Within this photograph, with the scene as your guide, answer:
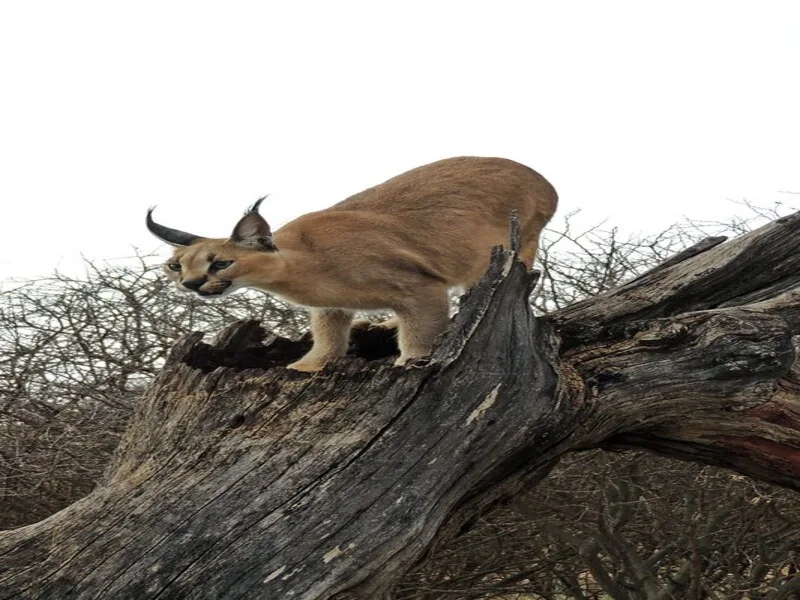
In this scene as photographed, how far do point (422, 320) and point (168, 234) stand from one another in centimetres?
144

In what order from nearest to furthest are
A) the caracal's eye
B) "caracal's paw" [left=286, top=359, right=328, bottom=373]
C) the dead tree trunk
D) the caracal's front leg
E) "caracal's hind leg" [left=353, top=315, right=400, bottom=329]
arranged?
the dead tree trunk, "caracal's paw" [left=286, top=359, right=328, bottom=373], the caracal's eye, the caracal's front leg, "caracal's hind leg" [left=353, top=315, right=400, bottom=329]

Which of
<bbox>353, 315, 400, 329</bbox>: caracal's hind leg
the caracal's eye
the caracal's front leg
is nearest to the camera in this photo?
the caracal's eye

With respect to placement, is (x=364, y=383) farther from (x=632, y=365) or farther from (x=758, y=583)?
(x=758, y=583)

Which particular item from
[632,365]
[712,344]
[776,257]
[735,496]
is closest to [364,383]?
[632,365]

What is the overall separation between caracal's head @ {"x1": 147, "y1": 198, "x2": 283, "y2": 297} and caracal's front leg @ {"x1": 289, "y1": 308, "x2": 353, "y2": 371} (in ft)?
1.57

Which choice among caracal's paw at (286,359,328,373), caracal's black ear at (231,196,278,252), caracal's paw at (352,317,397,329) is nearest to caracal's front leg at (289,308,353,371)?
caracal's paw at (286,359,328,373)

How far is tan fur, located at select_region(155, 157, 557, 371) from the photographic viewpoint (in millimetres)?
4957

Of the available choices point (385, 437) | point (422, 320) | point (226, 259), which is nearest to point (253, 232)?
point (226, 259)

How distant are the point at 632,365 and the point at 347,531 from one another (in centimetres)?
148

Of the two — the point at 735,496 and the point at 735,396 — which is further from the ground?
the point at 735,396

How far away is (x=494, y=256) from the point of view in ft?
12.0

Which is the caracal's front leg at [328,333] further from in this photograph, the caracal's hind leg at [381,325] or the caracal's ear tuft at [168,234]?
the caracal's ear tuft at [168,234]

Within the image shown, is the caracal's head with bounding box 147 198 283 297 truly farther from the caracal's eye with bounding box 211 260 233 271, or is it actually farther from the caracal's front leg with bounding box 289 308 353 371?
the caracal's front leg with bounding box 289 308 353 371

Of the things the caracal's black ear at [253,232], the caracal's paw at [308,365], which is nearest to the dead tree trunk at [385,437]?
the caracal's paw at [308,365]
